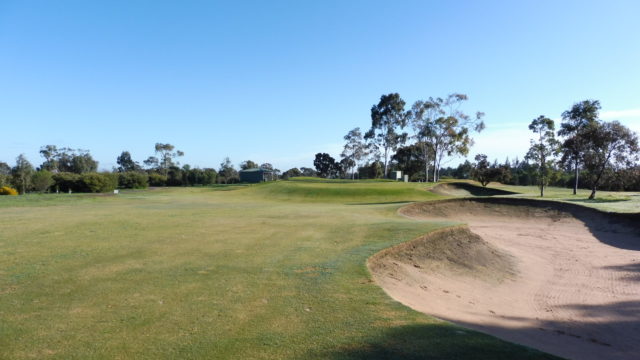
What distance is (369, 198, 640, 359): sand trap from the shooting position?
6617 millimetres

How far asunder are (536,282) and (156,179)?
75008mm

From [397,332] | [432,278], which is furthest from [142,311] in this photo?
[432,278]

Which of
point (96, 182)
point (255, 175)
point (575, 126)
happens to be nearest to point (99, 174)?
point (96, 182)

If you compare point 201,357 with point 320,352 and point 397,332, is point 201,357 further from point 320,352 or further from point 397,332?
point 397,332

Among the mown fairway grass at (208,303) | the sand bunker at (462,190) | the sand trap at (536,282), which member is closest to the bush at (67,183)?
Answer: the mown fairway grass at (208,303)

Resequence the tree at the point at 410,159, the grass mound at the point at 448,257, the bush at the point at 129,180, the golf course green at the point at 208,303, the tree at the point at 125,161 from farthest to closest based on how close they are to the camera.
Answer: the tree at the point at 125,161, the tree at the point at 410,159, the bush at the point at 129,180, the grass mound at the point at 448,257, the golf course green at the point at 208,303

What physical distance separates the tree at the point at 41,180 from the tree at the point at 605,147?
64242mm

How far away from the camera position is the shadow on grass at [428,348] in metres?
4.15

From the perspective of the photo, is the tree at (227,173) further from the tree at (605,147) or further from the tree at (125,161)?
the tree at (605,147)

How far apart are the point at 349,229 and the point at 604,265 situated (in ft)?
31.9

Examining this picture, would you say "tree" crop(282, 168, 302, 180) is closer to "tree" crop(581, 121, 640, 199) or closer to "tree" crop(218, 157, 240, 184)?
"tree" crop(218, 157, 240, 184)

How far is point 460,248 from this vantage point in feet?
40.8

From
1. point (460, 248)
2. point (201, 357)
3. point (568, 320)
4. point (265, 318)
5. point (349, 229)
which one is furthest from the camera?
point (349, 229)

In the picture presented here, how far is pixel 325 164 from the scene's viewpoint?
11062cm
